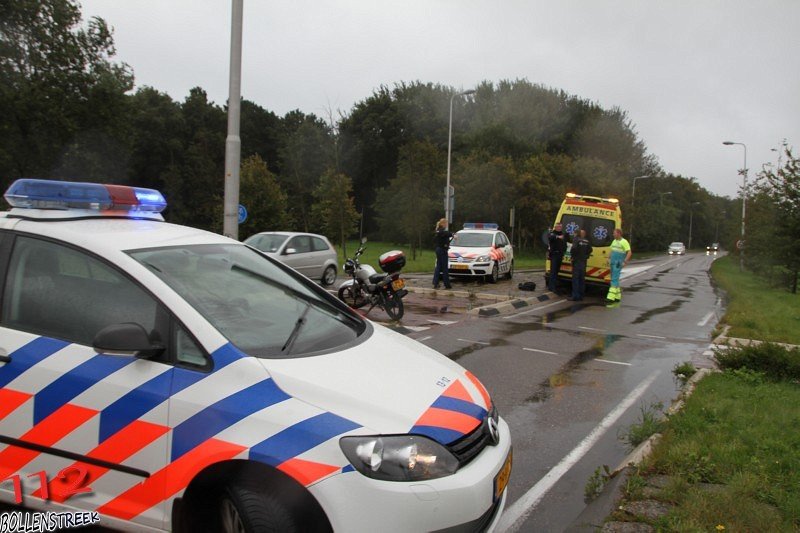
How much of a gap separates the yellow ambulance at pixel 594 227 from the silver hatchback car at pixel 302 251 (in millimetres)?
6463

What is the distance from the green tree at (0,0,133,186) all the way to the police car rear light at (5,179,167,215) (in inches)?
1086

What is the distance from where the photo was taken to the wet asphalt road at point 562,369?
13.7 ft

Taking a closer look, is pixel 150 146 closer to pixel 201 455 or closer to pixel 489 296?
pixel 489 296

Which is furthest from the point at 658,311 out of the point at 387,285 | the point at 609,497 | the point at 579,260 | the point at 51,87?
the point at 51,87

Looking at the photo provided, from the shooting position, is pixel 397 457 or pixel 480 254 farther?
pixel 480 254

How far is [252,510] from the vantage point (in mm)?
2348

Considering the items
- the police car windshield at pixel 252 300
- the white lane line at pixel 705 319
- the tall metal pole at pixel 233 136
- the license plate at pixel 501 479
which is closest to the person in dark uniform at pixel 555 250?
the white lane line at pixel 705 319

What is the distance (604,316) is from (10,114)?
89.4 feet

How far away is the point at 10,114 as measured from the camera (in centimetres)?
2666

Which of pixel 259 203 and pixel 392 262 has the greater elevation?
pixel 259 203

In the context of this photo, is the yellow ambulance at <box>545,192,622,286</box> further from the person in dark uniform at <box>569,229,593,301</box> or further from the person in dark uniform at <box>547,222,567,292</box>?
the person in dark uniform at <box>569,229,593,301</box>

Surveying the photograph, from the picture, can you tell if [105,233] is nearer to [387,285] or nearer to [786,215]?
[387,285]

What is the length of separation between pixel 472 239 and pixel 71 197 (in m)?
16.6

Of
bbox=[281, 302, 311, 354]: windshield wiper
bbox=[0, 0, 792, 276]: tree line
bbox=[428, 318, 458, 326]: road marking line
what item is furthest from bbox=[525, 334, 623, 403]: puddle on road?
bbox=[0, 0, 792, 276]: tree line
